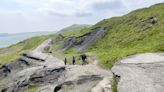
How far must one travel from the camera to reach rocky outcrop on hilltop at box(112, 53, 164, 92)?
114ft

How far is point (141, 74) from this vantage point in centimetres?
3969

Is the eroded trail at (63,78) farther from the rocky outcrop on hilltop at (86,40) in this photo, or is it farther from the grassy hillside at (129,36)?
the rocky outcrop on hilltop at (86,40)

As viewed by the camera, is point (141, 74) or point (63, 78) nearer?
point (141, 74)

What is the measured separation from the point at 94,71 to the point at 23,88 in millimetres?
22363

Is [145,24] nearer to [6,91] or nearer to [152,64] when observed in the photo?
[6,91]

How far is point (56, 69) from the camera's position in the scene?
67062mm

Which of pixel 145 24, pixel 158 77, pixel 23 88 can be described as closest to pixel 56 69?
pixel 23 88

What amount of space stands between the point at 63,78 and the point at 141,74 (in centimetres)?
2058

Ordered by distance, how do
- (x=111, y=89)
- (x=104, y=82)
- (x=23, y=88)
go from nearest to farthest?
(x=111, y=89)
(x=104, y=82)
(x=23, y=88)

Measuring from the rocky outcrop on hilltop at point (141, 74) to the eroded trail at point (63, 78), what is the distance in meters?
2.77

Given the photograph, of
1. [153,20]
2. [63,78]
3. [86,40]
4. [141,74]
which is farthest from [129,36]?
[141,74]

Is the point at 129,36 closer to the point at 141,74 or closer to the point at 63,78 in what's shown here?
the point at 63,78

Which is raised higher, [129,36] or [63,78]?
[129,36]

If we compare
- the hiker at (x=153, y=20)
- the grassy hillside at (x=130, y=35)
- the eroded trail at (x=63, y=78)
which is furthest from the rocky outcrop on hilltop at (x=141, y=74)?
the hiker at (x=153, y=20)
